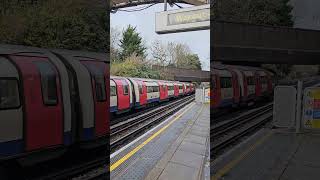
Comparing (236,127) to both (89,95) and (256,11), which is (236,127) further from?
(89,95)

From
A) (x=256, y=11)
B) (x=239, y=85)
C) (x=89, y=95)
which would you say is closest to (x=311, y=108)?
(x=239, y=85)

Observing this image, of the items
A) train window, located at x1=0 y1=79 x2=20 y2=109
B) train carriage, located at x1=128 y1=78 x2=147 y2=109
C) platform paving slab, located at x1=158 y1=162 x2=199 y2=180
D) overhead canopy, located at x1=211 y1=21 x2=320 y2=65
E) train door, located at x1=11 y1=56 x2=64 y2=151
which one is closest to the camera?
train window, located at x1=0 y1=79 x2=20 y2=109

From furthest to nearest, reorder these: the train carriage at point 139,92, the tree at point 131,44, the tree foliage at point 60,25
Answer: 1. the train carriage at point 139,92
2. the tree at point 131,44
3. the tree foliage at point 60,25

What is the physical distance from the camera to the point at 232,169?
2.13 m

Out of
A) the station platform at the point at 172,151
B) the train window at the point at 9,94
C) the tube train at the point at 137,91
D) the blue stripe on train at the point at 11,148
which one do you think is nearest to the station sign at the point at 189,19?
the tube train at the point at 137,91

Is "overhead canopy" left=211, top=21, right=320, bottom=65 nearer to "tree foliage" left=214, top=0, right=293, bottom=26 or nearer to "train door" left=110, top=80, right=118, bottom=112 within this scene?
"tree foliage" left=214, top=0, right=293, bottom=26

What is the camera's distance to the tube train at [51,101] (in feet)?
5.57

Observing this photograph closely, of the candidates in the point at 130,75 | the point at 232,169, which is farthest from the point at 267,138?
the point at 130,75

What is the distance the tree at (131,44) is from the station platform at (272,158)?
0.79 m

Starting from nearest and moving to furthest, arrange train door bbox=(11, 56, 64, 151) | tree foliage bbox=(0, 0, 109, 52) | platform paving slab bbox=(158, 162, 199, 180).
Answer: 1. train door bbox=(11, 56, 64, 151)
2. tree foliage bbox=(0, 0, 109, 52)
3. platform paving slab bbox=(158, 162, 199, 180)

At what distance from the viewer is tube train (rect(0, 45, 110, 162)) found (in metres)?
1.70

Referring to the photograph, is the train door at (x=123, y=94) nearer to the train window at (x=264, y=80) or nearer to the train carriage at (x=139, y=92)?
the train carriage at (x=139, y=92)

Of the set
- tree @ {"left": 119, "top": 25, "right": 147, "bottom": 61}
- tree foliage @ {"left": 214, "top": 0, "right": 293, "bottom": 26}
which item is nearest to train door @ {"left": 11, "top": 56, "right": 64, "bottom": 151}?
tree @ {"left": 119, "top": 25, "right": 147, "bottom": 61}

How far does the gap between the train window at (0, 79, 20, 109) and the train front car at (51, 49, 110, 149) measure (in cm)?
35
